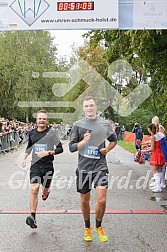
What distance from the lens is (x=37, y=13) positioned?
32.7 feet

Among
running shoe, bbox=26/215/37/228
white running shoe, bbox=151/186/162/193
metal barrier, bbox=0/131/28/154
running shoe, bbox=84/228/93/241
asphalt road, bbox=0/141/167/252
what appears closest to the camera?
asphalt road, bbox=0/141/167/252

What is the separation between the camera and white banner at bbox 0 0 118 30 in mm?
9797

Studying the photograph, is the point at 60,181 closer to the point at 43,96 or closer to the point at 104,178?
the point at 104,178

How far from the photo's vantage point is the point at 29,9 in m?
9.96

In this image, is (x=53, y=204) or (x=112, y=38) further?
(x=112, y=38)

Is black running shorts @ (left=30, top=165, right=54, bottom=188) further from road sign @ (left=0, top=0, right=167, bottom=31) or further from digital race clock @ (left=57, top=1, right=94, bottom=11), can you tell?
digital race clock @ (left=57, top=1, right=94, bottom=11)

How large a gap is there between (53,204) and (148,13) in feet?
14.7

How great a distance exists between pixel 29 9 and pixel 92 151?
15.7 ft

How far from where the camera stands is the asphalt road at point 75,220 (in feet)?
19.6

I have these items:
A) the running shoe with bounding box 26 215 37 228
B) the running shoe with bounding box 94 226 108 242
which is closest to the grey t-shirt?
the running shoe with bounding box 94 226 108 242

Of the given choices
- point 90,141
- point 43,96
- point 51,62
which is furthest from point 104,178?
point 51,62

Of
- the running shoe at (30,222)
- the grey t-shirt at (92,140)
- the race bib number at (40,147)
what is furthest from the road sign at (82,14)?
the running shoe at (30,222)

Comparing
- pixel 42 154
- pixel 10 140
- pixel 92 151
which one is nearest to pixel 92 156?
pixel 92 151

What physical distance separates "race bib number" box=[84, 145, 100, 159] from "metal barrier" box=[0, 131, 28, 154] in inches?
593
